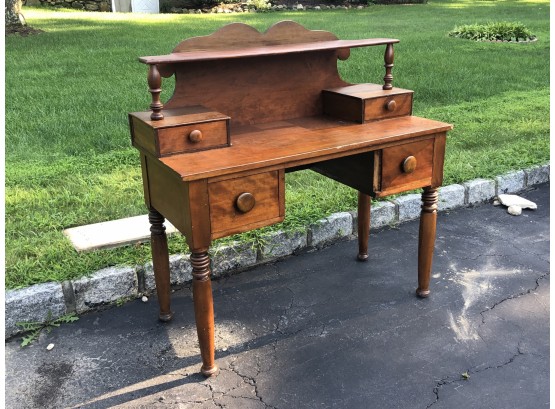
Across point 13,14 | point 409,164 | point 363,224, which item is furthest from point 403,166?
point 13,14

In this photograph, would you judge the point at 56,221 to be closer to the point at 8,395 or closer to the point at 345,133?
the point at 8,395

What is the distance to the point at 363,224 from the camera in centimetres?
358

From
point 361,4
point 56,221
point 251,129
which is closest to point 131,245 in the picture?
point 56,221

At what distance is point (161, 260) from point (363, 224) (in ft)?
4.07

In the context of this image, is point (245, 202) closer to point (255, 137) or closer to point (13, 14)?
point (255, 137)

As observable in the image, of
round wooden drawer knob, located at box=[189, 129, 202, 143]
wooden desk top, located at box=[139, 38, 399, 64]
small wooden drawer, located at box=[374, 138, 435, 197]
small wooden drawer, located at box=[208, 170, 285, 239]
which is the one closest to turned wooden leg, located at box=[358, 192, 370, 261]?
small wooden drawer, located at box=[374, 138, 435, 197]

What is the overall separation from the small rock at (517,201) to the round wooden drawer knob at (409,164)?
1.92 meters

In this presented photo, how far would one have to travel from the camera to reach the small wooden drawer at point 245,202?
7.73 feet

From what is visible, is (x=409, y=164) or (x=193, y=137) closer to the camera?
(x=193, y=137)

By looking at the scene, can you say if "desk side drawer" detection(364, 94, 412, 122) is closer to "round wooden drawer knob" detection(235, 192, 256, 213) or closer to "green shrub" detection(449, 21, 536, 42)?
"round wooden drawer knob" detection(235, 192, 256, 213)

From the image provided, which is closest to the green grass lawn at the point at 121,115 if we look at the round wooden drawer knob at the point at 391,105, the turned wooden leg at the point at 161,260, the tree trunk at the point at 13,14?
the turned wooden leg at the point at 161,260

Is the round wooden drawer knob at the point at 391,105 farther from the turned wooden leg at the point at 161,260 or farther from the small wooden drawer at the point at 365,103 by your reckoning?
the turned wooden leg at the point at 161,260

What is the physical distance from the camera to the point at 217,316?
3117 millimetres

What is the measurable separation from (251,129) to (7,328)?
146 centimetres
